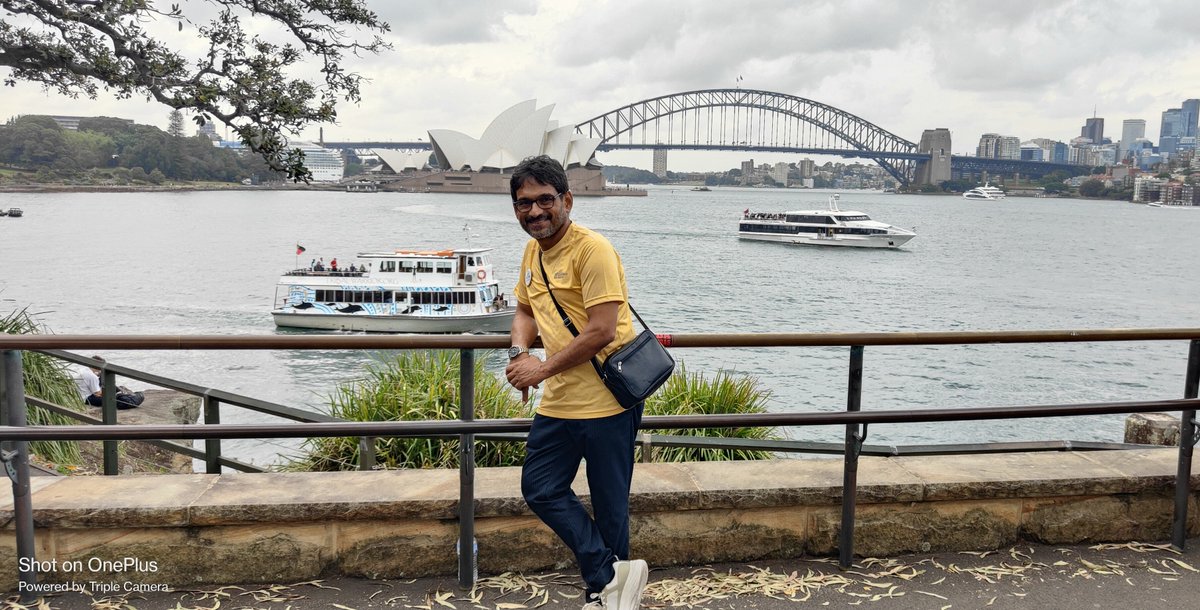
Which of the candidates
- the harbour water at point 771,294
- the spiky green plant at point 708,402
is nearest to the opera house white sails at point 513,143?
the harbour water at point 771,294

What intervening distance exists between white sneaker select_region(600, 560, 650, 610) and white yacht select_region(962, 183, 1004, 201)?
181 metres

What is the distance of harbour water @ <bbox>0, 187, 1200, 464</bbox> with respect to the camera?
24.8 m

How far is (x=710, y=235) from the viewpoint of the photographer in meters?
85.6

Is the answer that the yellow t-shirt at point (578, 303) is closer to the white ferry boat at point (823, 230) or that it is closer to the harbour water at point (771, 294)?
the harbour water at point (771, 294)

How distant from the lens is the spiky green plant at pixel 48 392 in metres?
7.16

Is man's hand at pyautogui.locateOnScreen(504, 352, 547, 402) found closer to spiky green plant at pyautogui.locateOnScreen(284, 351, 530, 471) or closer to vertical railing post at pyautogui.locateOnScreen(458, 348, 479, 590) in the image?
vertical railing post at pyautogui.locateOnScreen(458, 348, 479, 590)

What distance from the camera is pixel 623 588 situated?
9.85 ft

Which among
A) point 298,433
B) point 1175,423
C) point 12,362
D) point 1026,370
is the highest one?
point 12,362

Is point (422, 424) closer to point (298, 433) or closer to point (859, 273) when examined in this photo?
point (298, 433)

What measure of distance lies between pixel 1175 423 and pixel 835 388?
54.2 feet

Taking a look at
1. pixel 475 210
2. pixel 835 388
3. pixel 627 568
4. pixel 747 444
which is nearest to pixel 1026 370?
pixel 835 388

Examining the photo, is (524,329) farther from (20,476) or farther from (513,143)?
(513,143)

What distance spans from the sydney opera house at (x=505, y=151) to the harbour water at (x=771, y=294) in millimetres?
14220

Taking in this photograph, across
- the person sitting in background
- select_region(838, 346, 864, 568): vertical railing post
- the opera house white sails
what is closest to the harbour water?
the person sitting in background
